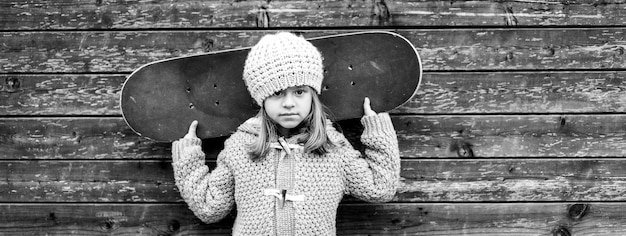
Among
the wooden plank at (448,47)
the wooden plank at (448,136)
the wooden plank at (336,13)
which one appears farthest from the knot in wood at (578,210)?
the wooden plank at (336,13)

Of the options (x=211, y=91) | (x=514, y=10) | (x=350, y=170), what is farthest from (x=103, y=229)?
(x=514, y=10)

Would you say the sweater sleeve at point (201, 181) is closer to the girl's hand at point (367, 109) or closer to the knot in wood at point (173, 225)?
the knot in wood at point (173, 225)

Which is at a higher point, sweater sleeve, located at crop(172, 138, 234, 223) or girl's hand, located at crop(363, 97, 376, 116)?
girl's hand, located at crop(363, 97, 376, 116)

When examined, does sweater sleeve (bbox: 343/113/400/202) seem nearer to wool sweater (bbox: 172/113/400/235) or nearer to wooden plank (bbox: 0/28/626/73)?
wool sweater (bbox: 172/113/400/235)

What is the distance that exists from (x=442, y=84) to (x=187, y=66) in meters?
0.93

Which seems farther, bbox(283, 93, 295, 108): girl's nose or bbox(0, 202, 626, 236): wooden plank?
bbox(0, 202, 626, 236): wooden plank

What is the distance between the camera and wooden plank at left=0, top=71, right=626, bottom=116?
225cm

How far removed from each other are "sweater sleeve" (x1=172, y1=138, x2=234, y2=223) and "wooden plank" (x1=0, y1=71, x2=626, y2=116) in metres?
0.41

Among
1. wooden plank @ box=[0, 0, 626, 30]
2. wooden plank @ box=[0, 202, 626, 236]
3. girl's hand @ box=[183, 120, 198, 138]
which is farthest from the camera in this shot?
wooden plank @ box=[0, 202, 626, 236]

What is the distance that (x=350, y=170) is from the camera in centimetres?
198

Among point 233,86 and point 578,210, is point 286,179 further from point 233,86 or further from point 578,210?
point 578,210

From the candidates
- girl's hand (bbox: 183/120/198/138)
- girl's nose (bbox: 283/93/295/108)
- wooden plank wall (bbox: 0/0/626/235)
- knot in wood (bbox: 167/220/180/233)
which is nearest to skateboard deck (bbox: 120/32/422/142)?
girl's hand (bbox: 183/120/198/138)

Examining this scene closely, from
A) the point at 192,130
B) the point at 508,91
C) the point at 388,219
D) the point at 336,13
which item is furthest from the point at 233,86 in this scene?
the point at 508,91

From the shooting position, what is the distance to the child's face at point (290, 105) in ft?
6.09
